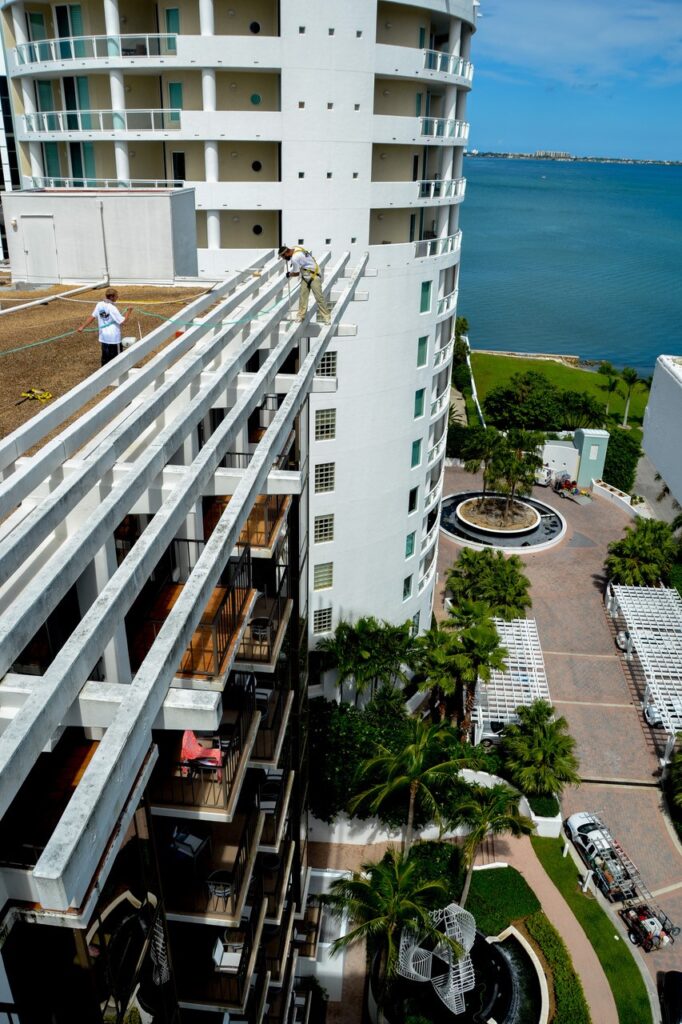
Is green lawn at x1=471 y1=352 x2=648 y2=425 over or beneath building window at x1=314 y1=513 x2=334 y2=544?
beneath

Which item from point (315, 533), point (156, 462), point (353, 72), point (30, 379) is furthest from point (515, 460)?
point (156, 462)

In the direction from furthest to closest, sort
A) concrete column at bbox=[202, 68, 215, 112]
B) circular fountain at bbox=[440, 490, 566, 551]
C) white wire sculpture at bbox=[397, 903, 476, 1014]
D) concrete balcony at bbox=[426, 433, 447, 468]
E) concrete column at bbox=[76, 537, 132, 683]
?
1. circular fountain at bbox=[440, 490, 566, 551]
2. concrete balcony at bbox=[426, 433, 447, 468]
3. concrete column at bbox=[202, 68, 215, 112]
4. white wire sculpture at bbox=[397, 903, 476, 1014]
5. concrete column at bbox=[76, 537, 132, 683]

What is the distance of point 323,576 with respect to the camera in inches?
1453

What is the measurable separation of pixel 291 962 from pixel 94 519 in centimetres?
1951

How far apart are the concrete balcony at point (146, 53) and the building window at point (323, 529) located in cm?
1734

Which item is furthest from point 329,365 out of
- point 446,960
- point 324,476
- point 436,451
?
point 446,960

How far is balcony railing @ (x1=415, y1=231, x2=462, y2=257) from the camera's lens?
34125 mm

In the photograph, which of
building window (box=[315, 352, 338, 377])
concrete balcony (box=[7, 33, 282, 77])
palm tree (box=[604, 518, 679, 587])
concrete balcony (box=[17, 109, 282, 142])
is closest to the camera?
concrete balcony (box=[7, 33, 282, 77])

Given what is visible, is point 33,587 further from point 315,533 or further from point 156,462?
point 315,533

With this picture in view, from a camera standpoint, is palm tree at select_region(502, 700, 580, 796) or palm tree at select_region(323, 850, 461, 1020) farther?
palm tree at select_region(502, 700, 580, 796)

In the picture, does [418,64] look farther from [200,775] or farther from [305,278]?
[200,775]

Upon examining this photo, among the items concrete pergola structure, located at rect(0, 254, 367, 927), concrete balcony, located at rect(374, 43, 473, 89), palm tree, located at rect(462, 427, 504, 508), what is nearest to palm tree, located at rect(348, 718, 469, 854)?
concrete pergola structure, located at rect(0, 254, 367, 927)

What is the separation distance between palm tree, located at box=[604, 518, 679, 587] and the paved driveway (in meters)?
3.00

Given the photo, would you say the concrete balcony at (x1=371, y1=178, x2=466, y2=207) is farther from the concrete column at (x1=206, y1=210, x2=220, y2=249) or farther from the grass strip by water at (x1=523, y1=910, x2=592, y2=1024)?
the grass strip by water at (x1=523, y1=910, x2=592, y2=1024)
